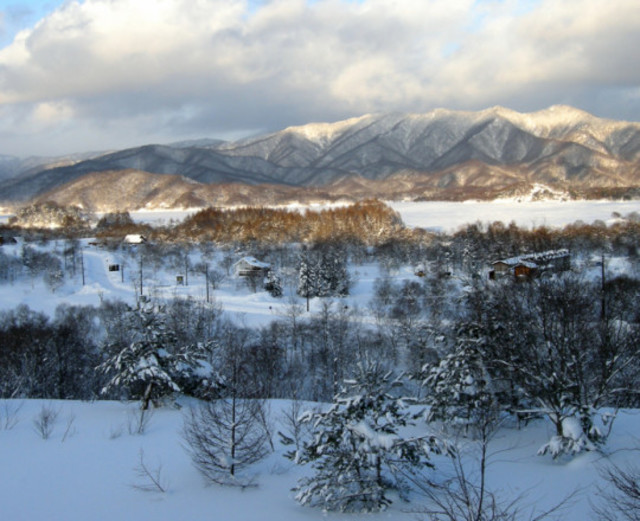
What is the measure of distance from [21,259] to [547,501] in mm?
72168

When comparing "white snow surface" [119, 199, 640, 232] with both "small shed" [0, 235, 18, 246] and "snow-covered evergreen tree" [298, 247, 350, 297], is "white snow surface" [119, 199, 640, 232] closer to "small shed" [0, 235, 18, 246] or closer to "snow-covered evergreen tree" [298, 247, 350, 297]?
"small shed" [0, 235, 18, 246]

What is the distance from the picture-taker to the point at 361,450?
24.0 ft

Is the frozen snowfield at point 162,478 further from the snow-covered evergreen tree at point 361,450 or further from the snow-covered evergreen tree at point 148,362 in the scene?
the snow-covered evergreen tree at point 148,362

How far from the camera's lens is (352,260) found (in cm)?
7656

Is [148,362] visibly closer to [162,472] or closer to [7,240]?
[162,472]

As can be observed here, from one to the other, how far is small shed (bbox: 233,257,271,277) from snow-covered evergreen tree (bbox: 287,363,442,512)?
174 ft

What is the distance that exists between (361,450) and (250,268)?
55.9 metres

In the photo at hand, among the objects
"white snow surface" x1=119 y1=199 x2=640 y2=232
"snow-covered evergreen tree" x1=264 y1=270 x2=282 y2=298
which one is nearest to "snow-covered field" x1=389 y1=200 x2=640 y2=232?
"white snow surface" x1=119 y1=199 x2=640 y2=232

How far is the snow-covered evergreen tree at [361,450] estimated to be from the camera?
7.30 meters

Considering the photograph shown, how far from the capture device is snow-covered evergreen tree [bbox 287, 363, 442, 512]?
7.30m

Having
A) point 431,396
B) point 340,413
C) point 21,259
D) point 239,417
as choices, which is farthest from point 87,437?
point 21,259

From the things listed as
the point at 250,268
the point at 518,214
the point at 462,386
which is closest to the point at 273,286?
the point at 250,268

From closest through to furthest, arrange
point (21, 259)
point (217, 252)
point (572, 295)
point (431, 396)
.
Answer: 1. point (431, 396)
2. point (572, 295)
3. point (21, 259)
4. point (217, 252)

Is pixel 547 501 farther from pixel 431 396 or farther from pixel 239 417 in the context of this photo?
pixel 239 417
